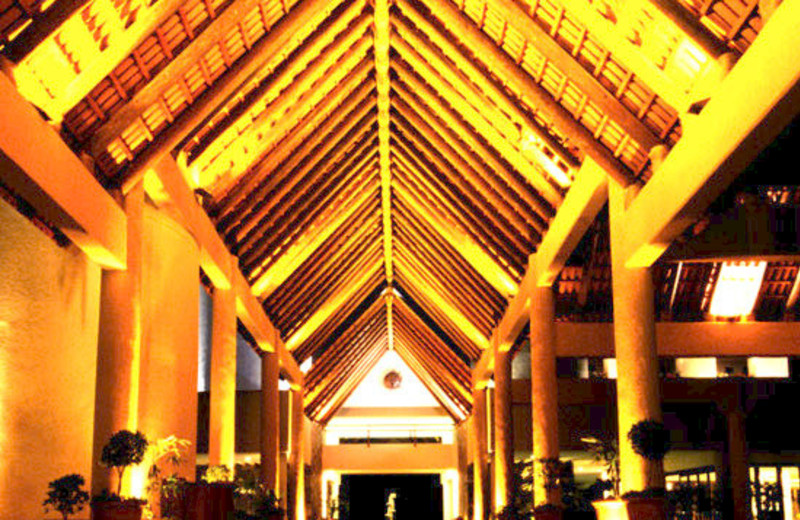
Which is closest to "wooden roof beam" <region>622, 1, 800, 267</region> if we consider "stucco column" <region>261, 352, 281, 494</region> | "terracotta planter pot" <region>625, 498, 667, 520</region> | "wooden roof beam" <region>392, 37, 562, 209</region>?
"terracotta planter pot" <region>625, 498, 667, 520</region>

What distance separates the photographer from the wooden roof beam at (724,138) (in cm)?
648

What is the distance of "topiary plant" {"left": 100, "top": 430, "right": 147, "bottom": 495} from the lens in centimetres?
891

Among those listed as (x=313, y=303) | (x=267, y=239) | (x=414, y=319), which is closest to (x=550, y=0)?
(x=267, y=239)

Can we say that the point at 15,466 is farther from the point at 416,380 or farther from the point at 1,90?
the point at 416,380

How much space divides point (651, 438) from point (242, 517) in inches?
279

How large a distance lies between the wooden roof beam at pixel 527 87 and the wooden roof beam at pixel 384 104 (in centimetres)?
101

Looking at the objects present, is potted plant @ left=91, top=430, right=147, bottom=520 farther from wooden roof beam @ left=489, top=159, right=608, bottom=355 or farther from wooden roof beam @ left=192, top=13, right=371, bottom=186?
wooden roof beam @ left=489, top=159, right=608, bottom=355

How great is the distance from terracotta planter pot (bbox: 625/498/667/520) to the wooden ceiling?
10.9ft

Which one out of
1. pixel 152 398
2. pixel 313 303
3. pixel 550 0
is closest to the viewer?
pixel 550 0

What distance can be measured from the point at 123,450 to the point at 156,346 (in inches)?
138

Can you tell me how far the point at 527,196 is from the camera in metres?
13.9

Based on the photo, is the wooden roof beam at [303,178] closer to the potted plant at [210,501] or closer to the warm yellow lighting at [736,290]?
the potted plant at [210,501]

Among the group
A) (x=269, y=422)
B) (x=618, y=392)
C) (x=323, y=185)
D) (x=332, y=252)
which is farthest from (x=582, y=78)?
(x=269, y=422)

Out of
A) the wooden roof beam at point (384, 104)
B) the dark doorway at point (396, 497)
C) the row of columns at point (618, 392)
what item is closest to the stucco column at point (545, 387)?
the row of columns at point (618, 392)
